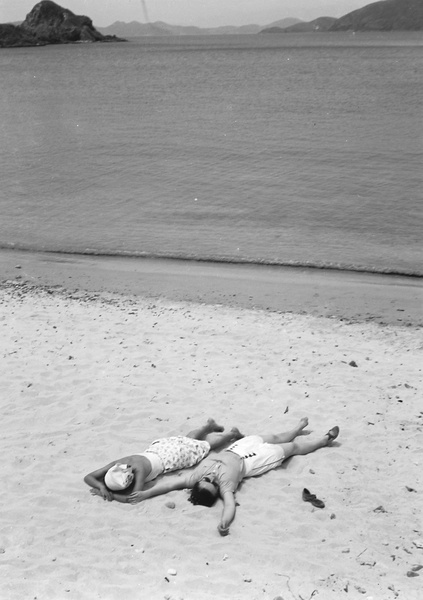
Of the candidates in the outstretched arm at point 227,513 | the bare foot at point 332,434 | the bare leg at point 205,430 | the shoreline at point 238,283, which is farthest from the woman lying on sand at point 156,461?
the shoreline at point 238,283

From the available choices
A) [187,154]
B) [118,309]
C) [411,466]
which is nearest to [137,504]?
[411,466]

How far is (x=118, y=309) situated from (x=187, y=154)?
13.7 meters

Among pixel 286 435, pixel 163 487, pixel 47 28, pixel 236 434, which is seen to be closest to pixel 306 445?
pixel 286 435

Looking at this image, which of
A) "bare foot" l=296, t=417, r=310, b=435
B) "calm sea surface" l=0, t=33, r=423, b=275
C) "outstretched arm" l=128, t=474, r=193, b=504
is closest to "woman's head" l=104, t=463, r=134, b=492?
"outstretched arm" l=128, t=474, r=193, b=504

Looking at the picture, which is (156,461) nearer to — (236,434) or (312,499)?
(236,434)

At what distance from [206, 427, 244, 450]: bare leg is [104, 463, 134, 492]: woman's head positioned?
3.23 ft

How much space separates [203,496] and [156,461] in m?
0.59

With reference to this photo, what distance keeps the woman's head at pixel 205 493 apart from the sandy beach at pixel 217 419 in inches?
2.8

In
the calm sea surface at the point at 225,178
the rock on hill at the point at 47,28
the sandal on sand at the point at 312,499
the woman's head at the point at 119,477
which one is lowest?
the sandal on sand at the point at 312,499

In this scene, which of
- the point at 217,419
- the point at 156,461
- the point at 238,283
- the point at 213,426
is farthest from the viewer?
the point at 238,283

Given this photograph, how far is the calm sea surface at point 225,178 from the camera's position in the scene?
14.5 meters

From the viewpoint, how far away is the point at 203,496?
589 cm

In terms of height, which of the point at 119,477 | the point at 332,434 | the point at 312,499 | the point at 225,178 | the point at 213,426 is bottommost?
the point at 312,499

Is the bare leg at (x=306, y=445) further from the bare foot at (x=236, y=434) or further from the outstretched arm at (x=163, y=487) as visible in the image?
the outstretched arm at (x=163, y=487)
